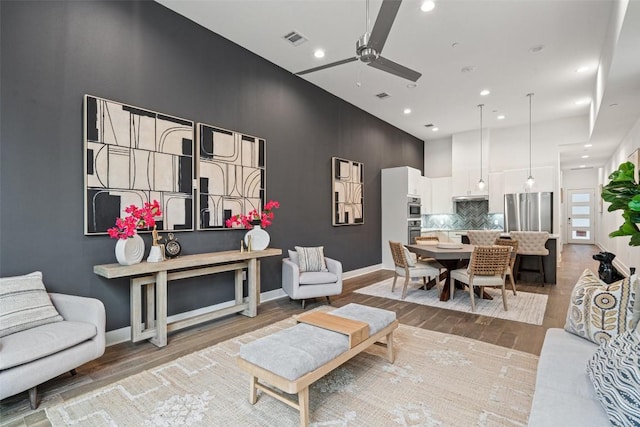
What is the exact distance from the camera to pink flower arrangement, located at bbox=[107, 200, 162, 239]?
2914 mm

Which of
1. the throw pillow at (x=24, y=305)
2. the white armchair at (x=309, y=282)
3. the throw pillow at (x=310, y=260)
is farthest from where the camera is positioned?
the throw pillow at (x=310, y=260)

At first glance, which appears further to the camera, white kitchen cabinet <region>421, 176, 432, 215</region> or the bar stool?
white kitchen cabinet <region>421, 176, 432, 215</region>

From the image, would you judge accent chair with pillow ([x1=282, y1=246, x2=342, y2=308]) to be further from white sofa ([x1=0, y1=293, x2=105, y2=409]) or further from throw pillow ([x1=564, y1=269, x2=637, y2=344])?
throw pillow ([x1=564, y1=269, x2=637, y2=344])

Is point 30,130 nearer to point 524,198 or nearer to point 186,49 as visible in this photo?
A: point 186,49

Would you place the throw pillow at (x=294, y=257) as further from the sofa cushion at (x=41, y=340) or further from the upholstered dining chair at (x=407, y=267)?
the sofa cushion at (x=41, y=340)

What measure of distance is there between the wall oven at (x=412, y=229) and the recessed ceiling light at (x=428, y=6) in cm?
456

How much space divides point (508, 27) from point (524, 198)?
15.4ft

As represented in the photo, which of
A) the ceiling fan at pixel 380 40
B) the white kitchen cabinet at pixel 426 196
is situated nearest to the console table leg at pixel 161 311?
the ceiling fan at pixel 380 40

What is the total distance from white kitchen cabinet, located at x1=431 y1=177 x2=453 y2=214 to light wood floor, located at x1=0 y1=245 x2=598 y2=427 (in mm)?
3368

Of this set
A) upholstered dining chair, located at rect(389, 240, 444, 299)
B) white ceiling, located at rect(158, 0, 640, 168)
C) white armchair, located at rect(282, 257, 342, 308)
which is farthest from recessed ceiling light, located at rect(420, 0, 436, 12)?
white armchair, located at rect(282, 257, 342, 308)

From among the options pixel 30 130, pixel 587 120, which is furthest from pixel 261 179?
pixel 587 120

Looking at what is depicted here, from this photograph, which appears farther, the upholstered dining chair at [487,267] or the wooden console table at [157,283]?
the upholstered dining chair at [487,267]

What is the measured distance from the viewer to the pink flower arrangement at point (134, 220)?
9.56ft

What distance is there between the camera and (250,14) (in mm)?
3688
